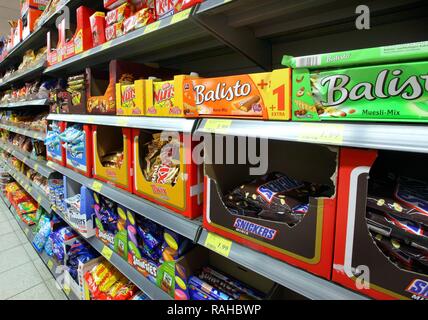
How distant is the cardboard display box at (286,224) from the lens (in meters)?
0.57

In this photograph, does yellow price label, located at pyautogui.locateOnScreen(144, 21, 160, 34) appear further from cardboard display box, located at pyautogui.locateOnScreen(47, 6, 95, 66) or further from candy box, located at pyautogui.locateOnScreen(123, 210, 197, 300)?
candy box, located at pyautogui.locateOnScreen(123, 210, 197, 300)

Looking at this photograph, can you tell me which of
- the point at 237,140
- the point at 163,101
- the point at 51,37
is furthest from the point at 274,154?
the point at 51,37

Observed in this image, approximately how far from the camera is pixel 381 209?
534 millimetres

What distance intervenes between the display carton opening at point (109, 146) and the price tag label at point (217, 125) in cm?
72

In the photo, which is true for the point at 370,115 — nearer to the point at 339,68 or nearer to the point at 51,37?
the point at 339,68

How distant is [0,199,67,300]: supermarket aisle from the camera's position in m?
1.90

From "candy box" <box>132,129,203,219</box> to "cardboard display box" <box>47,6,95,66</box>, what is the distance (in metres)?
0.68

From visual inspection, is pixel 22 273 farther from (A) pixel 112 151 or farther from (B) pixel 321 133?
(B) pixel 321 133

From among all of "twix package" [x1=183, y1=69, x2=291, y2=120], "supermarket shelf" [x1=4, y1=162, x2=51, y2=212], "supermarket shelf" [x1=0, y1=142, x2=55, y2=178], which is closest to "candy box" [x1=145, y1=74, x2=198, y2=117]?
"twix package" [x1=183, y1=69, x2=291, y2=120]

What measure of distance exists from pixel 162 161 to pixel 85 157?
2.15 feet

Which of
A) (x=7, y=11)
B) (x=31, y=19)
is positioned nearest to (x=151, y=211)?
(x=31, y=19)

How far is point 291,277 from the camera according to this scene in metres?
0.62
